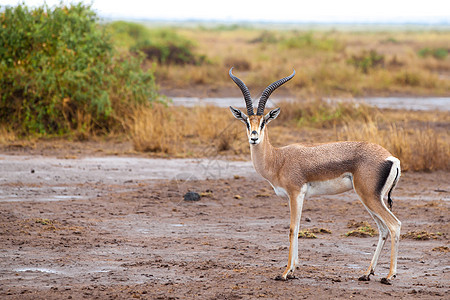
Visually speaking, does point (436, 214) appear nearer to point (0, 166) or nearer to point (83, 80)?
point (0, 166)

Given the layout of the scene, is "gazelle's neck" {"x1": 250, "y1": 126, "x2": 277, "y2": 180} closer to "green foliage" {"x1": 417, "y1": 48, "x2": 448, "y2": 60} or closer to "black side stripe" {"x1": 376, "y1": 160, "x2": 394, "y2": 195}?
"black side stripe" {"x1": 376, "y1": 160, "x2": 394, "y2": 195}

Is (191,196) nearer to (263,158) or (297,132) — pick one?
(263,158)

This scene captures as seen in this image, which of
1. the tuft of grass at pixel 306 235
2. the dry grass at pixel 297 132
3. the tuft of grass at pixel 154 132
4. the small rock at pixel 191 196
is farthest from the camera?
the tuft of grass at pixel 154 132

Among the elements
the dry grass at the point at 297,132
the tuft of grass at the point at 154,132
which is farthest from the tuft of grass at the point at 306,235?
the tuft of grass at the point at 154,132

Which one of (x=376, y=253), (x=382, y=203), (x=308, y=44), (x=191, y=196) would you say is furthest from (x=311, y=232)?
(x=308, y=44)

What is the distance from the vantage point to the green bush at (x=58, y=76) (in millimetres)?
15070

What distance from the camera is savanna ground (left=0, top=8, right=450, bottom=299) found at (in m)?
6.39

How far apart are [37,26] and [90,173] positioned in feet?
15.8

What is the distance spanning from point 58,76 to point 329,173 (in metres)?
10.0

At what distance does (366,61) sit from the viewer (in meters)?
32.0

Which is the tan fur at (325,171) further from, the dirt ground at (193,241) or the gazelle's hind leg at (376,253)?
the dirt ground at (193,241)

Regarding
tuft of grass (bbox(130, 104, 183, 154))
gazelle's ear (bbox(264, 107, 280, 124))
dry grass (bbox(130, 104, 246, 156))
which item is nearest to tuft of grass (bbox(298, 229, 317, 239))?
gazelle's ear (bbox(264, 107, 280, 124))

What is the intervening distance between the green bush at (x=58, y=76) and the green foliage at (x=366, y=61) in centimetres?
1681

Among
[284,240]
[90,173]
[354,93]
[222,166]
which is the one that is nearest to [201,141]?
[222,166]
